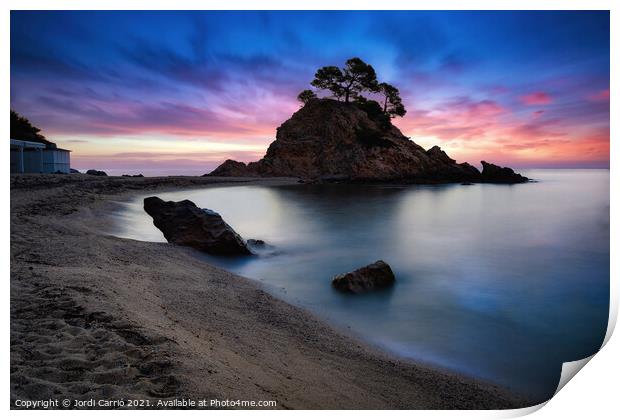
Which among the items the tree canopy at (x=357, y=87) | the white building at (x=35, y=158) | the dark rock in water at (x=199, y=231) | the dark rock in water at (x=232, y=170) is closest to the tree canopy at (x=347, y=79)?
the tree canopy at (x=357, y=87)

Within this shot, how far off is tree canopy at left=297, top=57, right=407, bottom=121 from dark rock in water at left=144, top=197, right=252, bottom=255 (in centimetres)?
2448

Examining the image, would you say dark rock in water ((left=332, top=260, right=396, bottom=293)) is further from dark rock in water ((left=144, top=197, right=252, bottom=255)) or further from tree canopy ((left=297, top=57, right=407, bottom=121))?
tree canopy ((left=297, top=57, right=407, bottom=121))

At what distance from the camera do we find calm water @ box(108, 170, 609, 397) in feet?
11.2

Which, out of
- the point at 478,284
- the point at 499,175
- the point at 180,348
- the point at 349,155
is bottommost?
the point at 478,284

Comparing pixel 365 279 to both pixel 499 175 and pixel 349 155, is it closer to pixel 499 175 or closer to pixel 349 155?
pixel 349 155

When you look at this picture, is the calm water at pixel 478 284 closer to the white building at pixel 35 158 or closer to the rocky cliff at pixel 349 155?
the white building at pixel 35 158

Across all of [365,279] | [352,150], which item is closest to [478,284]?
[365,279]

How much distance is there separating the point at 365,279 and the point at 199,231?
3.07m

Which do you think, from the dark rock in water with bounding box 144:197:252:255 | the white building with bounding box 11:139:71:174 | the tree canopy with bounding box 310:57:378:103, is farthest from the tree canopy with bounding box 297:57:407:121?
the dark rock in water with bounding box 144:197:252:255

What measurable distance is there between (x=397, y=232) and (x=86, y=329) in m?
7.54

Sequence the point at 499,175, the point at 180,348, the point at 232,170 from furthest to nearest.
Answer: the point at 232,170
the point at 499,175
the point at 180,348

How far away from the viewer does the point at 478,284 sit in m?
4.93

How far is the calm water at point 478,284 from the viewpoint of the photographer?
134 inches

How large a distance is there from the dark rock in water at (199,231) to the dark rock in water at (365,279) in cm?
214
